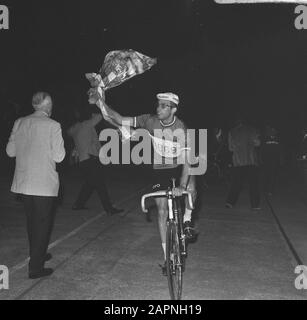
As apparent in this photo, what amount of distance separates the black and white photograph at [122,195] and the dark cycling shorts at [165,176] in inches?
0.5

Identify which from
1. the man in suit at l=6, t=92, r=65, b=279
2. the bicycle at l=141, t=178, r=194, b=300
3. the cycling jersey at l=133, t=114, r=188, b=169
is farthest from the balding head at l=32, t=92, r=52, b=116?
the bicycle at l=141, t=178, r=194, b=300

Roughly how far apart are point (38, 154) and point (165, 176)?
1434mm

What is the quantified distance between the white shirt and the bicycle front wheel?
1570 millimetres

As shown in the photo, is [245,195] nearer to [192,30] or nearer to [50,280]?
[50,280]

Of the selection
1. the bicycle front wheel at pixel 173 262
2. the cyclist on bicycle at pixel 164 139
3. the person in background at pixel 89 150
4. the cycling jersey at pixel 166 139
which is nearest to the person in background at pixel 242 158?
the person in background at pixel 89 150

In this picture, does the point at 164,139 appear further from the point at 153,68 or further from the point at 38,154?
the point at 153,68

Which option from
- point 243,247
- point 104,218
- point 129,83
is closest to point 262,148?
point 104,218

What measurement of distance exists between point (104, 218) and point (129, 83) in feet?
71.7

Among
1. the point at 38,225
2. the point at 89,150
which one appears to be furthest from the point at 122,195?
the point at 38,225

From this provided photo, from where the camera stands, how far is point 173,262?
17.0 feet

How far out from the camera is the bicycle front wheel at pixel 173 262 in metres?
5.14

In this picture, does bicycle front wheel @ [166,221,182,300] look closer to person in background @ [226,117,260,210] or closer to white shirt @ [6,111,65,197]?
white shirt @ [6,111,65,197]

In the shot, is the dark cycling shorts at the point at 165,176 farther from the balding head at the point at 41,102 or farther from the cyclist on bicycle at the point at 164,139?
the balding head at the point at 41,102

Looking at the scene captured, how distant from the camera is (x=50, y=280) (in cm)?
597
